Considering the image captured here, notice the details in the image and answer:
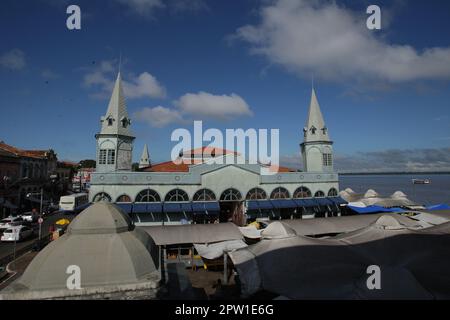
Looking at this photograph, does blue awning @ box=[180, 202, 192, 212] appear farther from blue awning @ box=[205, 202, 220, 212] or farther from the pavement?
the pavement

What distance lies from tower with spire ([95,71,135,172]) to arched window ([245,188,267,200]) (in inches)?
460

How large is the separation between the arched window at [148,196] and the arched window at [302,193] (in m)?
13.8

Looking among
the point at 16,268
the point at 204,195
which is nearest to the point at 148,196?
the point at 204,195

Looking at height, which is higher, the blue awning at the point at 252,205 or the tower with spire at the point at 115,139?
the tower with spire at the point at 115,139

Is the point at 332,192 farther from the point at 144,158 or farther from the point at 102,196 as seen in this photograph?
the point at 144,158

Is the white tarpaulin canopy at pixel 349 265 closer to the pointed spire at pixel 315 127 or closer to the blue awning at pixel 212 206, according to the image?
the blue awning at pixel 212 206

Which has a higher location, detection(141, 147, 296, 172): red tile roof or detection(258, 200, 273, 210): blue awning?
detection(141, 147, 296, 172): red tile roof

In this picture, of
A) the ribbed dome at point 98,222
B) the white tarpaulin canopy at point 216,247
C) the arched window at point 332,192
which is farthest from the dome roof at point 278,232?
the arched window at point 332,192

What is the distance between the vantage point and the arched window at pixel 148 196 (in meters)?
22.8

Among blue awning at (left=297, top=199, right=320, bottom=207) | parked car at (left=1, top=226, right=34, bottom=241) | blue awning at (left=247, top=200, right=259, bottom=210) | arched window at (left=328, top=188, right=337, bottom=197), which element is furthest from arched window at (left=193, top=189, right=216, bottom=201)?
parked car at (left=1, top=226, right=34, bottom=241)

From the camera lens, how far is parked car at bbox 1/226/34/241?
2176 cm

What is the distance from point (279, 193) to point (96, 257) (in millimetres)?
22403

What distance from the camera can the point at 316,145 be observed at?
30031mm
